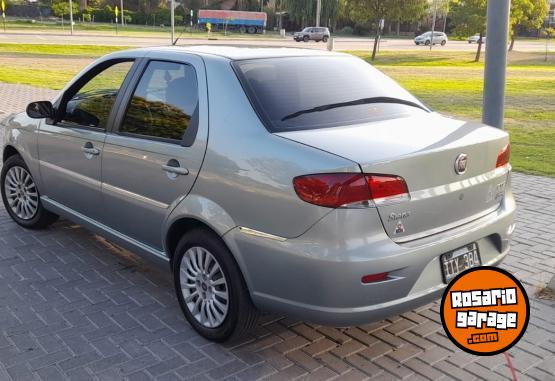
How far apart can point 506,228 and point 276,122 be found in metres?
1.61

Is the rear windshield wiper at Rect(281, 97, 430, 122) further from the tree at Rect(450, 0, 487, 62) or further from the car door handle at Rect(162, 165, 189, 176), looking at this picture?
the tree at Rect(450, 0, 487, 62)

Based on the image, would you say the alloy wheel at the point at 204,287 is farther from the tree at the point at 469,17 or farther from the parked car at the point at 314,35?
the parked car at the point at 314,35

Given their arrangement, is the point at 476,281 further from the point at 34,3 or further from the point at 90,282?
the point at 34,3

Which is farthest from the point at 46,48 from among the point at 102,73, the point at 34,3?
the point at 34,3

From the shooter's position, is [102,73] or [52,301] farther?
[102,73]

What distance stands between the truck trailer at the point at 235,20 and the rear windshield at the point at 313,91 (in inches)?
2475

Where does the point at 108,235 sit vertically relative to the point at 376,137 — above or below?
below

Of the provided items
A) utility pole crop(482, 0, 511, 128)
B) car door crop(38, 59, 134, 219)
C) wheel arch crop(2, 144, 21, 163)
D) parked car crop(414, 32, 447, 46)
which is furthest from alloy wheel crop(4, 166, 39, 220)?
parked car crop(414, 32, 447, 46)

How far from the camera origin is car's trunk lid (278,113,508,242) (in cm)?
309

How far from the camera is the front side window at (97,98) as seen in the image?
14.8 ft

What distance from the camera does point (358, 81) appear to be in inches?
162

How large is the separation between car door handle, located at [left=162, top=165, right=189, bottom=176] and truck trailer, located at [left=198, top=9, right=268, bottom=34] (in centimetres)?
6333

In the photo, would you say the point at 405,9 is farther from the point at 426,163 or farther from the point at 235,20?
the point at 235,20

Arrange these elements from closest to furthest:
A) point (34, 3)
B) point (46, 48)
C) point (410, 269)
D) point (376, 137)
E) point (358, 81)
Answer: point (410, 269)
point (376, 137)
point (358, 81)
point (46, 48)
point (34, 3)
